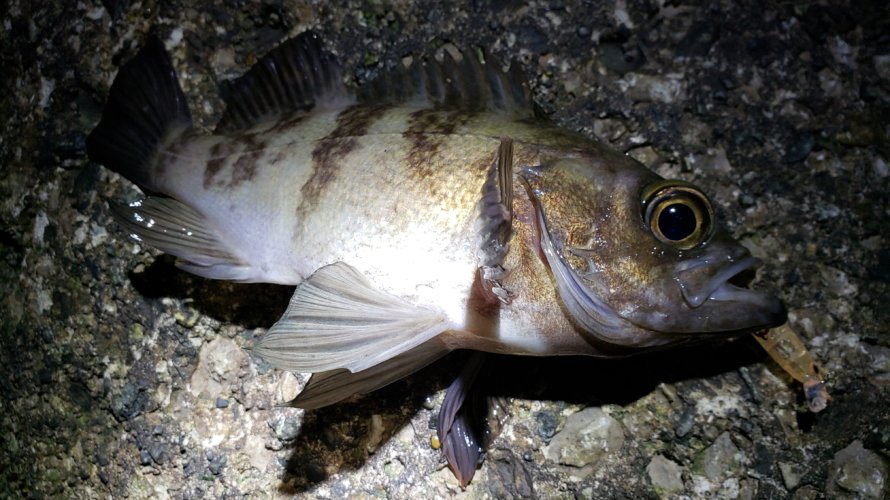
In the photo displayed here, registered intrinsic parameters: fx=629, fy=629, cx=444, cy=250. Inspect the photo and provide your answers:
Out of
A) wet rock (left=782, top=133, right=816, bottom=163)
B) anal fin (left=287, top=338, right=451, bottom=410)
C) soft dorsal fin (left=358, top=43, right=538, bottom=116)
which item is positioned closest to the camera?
anal fin (left=287, top=338, right=451, bottom=410)

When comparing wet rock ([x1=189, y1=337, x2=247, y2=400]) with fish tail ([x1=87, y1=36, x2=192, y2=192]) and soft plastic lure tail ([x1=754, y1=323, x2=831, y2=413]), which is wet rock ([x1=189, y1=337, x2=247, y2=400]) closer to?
fish tail ([x1=87, y1=36, x2=192, y2=192])

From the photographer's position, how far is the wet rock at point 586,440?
80.7 inches

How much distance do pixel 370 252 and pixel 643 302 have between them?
0.75 meters

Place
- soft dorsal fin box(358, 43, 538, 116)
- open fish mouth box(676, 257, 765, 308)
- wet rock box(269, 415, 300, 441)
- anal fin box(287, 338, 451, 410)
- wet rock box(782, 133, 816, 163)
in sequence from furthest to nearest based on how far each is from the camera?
wet rock box(782, 133, 816, 163), wet rock box(269, 415, 300, 441), soft dorsal fin box(358, 43, 538, 116), anal fin box(287, 338, 451, 410), open fish mouth box(676, 257, 765, 308)

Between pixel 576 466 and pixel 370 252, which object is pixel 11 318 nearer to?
pixel 370 252

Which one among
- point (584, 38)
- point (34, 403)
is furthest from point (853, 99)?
point (34, 403)

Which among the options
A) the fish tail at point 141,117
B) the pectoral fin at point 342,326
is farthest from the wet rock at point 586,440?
the fish tail at point 141,117

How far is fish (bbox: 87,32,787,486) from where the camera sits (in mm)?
1641

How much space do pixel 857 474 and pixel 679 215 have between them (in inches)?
44.2

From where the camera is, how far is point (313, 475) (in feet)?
6.77

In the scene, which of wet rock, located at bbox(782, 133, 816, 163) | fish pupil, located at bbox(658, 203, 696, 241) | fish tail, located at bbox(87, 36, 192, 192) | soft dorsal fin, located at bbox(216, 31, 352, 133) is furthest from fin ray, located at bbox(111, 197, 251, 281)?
wet rock, located at bbox(782, 133, 816, 163)

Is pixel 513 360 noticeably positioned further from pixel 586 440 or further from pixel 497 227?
pixel 497 227

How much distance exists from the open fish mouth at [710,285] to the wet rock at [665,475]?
0.67m

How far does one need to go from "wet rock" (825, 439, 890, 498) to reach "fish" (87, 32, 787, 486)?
65 cm
